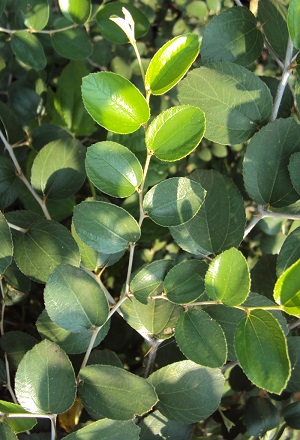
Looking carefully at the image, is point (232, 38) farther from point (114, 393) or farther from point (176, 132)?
point (114, 393)

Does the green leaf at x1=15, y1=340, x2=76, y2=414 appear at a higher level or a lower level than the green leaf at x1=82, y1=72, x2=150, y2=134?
lower

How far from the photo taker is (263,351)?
21.1 inches

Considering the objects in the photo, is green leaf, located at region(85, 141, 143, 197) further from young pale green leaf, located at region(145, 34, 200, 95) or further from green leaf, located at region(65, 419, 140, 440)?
green leaf, located at region(65, 419, 140, 440)

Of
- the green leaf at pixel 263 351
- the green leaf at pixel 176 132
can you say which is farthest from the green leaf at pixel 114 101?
the green leaf at pixel 263 351

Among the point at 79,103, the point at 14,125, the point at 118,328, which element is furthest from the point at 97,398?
the point at 79,103

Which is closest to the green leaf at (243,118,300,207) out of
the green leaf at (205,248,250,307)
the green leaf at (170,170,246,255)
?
the green leaf at (170,170,246,255)

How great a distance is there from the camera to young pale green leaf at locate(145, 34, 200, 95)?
1.93 ft

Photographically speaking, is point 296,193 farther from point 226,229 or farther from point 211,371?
point 211,371

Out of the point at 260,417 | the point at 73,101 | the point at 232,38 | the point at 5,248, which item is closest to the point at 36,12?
the point at 73,101

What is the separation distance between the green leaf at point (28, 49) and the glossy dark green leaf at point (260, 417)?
2.04 feet

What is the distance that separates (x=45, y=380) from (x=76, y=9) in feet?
1.78

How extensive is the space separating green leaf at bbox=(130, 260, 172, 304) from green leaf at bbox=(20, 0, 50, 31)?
0.47 m

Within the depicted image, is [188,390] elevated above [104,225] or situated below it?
below

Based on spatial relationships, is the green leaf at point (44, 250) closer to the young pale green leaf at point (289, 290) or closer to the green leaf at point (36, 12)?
the young pale green leaf at point (289, 290)
